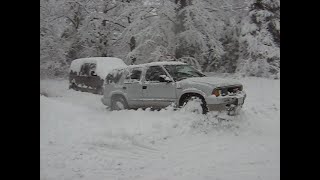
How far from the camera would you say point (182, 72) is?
4.00 metres

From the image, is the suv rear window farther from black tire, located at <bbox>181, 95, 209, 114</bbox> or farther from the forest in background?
black tire, located at <bbox>181, 95, 209, 114</bbox>

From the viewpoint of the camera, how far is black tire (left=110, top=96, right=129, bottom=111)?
3.98m

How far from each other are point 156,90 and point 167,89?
0.13 meters

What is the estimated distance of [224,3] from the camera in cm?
404

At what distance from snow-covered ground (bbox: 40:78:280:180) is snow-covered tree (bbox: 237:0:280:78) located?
0.47 feet

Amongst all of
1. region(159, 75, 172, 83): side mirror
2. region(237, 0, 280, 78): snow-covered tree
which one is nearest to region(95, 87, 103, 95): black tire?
region(159, 75, 172, 83): side mirror

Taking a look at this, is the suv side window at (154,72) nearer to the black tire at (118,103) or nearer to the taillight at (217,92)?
the black tire at (118,103)

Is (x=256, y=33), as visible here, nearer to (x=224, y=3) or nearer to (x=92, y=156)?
(x=224, y=3)

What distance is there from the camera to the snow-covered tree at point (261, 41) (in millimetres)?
3891

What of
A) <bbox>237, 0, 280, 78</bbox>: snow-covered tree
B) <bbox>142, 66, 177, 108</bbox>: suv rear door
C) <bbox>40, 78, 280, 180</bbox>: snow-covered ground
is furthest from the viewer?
<bbox>142, 66, 177, 108</bbox>: suv rear door
